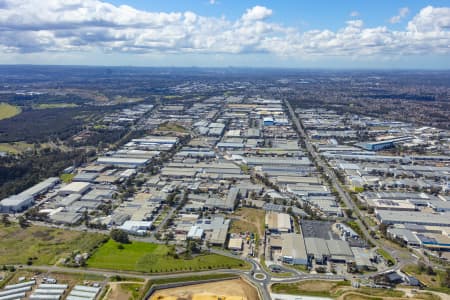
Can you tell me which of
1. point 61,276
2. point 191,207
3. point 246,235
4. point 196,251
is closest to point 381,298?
point 246,235

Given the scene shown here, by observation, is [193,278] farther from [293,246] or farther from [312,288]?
[293,246]

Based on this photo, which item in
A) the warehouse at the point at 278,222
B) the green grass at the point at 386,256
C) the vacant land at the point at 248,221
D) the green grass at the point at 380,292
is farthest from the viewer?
the vacant land at the point at 248,221

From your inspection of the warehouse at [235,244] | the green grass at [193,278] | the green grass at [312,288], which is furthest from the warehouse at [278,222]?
the green grass at [193,278]

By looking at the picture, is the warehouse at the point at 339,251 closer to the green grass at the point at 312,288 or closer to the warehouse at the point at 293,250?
the warehouse at the point at 293,250

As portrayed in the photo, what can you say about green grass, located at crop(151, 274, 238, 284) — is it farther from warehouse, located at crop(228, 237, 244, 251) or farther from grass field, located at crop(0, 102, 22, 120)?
grass field, located at crop(0, 102, 22, 120)

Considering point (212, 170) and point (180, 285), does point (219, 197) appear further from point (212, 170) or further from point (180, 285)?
point (180, 285)

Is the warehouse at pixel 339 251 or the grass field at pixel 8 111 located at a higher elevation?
the grass field at pixel 8 111
